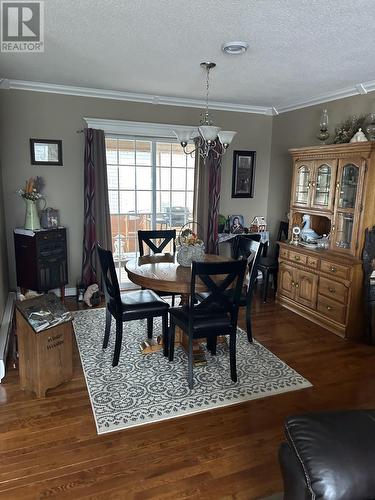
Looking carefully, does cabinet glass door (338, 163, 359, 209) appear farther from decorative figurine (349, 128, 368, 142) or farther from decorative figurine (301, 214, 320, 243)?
decorative figurine (301, 214, 320, 243)

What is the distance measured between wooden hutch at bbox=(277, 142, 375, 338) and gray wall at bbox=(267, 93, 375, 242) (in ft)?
1.80

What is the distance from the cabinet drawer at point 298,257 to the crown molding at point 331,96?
6.27 feet

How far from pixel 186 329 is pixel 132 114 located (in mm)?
3180

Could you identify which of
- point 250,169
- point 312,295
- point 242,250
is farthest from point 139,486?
point 250,169

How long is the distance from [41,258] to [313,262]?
3.17 metres

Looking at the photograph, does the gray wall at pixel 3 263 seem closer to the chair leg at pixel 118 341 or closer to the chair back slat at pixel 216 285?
the chair leg at pixel 118 341

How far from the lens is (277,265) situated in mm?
4984

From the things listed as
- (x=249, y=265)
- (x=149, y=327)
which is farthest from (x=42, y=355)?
(x=249, y=265)

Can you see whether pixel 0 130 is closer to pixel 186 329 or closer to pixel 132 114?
pixel 132 114

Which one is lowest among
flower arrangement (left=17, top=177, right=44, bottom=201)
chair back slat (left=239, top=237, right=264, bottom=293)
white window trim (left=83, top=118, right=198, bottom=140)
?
chair back slat (left=239, top=237, right=264, bottom=293)

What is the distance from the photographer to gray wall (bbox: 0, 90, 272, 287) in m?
4.34

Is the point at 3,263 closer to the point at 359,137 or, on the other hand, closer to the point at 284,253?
the point at 284,253

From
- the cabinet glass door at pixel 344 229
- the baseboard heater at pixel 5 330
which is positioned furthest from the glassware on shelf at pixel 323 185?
the baseboard heater at pixel 5 330

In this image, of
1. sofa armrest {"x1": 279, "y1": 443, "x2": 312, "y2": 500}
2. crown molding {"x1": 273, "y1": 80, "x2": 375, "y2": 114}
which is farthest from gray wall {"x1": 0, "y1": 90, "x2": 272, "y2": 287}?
sofa armrest {"x1": 279, "y1": 443, "x2": 312, "y2": 500}
